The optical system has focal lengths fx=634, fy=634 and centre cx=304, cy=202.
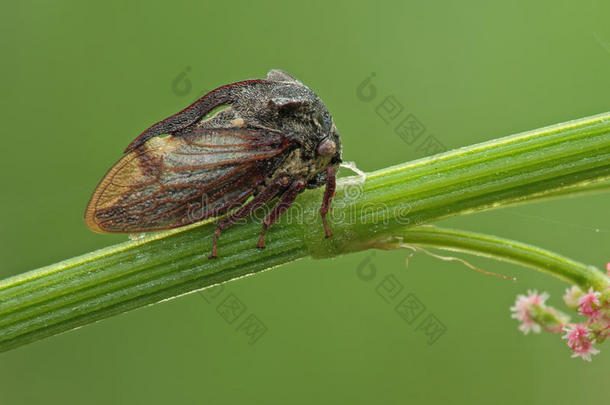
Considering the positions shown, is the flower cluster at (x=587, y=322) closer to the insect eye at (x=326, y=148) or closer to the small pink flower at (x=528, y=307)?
the small pink flower at (x=528, y=307)

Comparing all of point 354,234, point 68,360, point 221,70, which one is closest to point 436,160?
point 354,234

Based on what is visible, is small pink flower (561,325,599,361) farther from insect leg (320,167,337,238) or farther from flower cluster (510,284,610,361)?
insect leg (320,167,337,238)

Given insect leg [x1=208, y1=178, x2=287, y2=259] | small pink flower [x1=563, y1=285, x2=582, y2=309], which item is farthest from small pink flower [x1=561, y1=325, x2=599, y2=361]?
insect leg [x1=208, y1=178, x2=287, y2=259]

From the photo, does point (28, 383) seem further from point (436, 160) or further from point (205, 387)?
point (436, 160)

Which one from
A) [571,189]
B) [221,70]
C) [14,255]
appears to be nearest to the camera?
[571,189]

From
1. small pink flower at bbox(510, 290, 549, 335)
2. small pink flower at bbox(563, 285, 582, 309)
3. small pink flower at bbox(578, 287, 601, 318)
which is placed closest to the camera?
small pink flower at bbox(578, 287, 601, 318)

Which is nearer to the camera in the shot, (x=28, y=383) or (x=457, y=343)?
(x=28, y=383)

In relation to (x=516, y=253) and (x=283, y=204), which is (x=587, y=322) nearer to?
(x=516, y=253)
